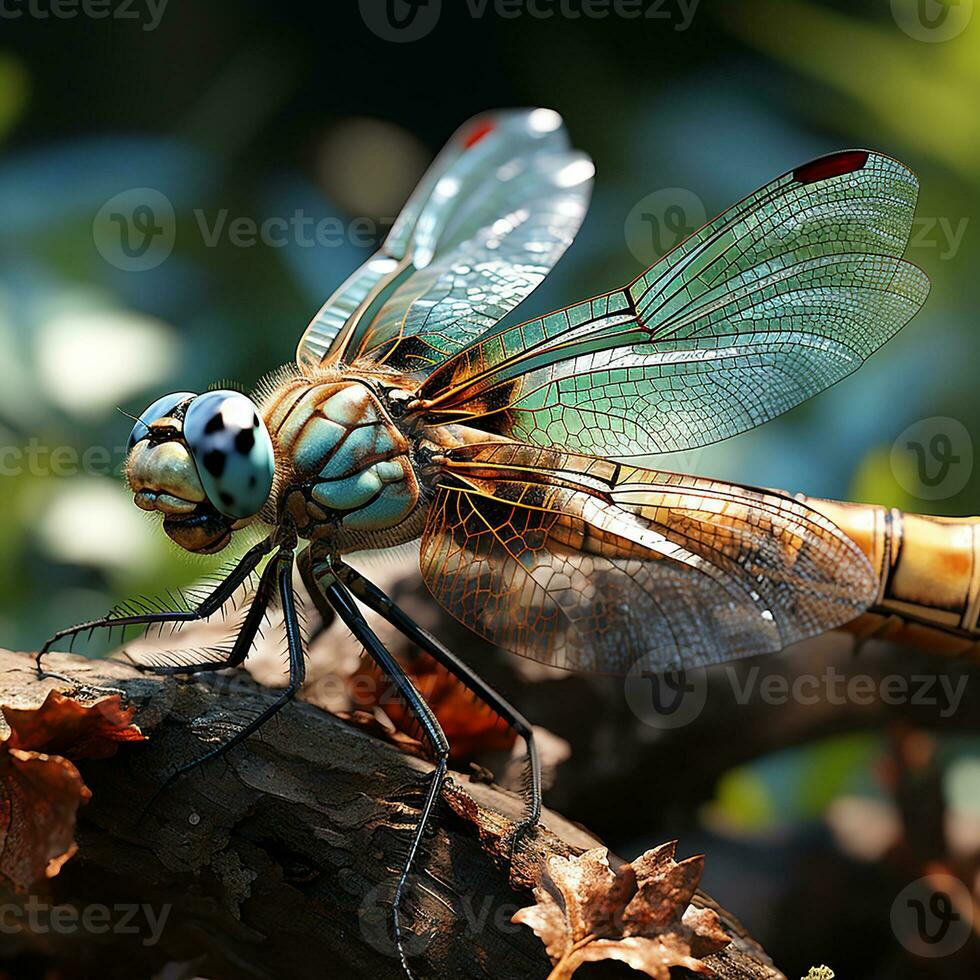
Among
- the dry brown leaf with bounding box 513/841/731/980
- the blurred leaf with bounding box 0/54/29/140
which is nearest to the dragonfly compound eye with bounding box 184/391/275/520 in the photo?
the dry brown leaf with bounding box 513/841/731/980

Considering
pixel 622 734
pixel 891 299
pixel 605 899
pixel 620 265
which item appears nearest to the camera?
pixel 605 899

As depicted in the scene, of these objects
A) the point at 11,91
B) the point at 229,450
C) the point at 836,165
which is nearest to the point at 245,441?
the point at 229,450

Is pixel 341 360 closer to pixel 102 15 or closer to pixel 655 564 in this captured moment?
pixel 655 564

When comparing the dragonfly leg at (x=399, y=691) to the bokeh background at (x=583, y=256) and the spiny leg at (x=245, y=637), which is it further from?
the bokeh background at (x=583, y=256)

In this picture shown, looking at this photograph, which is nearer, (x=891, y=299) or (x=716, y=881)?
(x=891, y=299)

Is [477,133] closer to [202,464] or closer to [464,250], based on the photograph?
[464,250]

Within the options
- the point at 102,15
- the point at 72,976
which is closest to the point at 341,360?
the point at 72,976

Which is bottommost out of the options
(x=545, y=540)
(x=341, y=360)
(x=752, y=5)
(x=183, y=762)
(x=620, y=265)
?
(x=183, y=762)
